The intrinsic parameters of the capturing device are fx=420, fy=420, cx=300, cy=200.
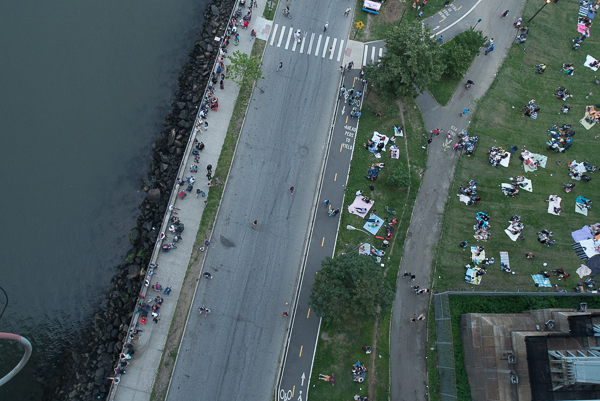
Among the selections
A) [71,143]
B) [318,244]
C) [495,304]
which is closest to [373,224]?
[318,244]

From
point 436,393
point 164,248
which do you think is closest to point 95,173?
point 164,248

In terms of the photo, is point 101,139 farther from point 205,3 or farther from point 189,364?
point 189,364

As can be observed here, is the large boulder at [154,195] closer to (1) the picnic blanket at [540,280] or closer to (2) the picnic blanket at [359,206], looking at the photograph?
(2) the picnic blanket at [359,206]

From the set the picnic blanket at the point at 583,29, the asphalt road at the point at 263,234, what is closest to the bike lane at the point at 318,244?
the asphalt road at the point at 263,234

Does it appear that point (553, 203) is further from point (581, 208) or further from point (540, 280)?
point (540, 280)

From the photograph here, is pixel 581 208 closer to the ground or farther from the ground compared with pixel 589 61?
closer to the ground

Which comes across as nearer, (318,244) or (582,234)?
(318,244)

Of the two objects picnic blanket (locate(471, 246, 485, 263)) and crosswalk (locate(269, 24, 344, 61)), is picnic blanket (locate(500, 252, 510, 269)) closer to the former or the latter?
picnic blanket (locate(471, 246, 485, 263))
